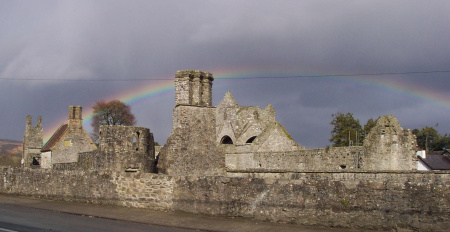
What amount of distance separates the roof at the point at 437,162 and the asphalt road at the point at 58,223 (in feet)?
137

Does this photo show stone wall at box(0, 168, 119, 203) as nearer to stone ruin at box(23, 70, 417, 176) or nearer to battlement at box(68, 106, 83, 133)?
stone ruin at box(23, 70, 417, 176)

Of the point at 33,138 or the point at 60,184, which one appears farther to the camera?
the point at 33,138

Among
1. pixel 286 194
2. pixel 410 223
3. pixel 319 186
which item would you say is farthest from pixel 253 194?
pixel 410 223

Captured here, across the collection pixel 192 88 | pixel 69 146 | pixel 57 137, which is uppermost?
pixel 192 88

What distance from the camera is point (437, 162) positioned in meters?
49.2

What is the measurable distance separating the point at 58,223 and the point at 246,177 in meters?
5.32

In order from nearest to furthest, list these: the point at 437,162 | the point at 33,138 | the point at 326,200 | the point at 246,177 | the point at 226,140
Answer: the point at 326,200 < the point at 246,177 < the point at 226,140 < the point at 437,162 < the point at 33,138

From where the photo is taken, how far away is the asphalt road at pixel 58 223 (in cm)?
1084

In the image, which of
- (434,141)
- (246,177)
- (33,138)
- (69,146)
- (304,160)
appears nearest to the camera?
(246,177)

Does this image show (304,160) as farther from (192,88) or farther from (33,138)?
(33,138)

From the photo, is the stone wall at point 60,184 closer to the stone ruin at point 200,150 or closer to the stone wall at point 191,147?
the stone ruin at point 200,150

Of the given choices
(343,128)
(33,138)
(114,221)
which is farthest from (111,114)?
(114,221)

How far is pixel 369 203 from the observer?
10.5 m

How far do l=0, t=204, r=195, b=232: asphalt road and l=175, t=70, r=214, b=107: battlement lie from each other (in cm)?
862
